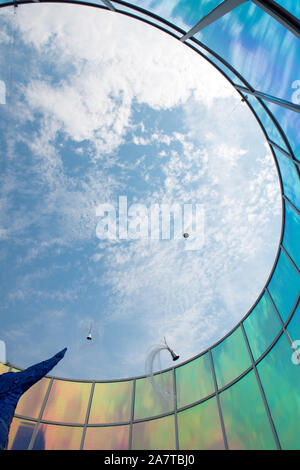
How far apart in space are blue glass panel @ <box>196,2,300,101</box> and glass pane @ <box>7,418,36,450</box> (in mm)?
12663

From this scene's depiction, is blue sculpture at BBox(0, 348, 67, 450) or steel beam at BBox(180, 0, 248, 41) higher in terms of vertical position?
steel beam at BBox(180, 0, 248, 41)

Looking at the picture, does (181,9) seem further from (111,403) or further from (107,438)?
(107,438)

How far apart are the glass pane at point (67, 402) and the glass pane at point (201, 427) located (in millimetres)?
3881

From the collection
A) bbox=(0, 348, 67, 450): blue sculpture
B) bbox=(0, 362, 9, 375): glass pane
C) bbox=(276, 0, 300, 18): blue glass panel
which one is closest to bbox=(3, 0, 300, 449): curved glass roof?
bbox=(276, 0, 300, 18): blue glass panel

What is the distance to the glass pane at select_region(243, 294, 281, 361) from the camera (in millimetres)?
7977

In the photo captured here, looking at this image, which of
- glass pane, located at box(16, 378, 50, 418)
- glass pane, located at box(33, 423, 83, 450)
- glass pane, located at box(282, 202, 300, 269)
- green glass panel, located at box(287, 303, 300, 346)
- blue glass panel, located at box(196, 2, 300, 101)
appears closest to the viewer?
blue glass panel, located at box(196, 2, 300, 101)

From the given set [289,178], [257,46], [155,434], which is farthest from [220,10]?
[155,434]

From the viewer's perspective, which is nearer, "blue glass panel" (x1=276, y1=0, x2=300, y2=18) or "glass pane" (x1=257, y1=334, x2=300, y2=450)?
"blue glass panel" (x1=276, y1=0, x2=300, y2=18)

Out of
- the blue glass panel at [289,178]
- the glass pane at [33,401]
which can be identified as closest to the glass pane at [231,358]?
the blue glass panel at [289,178]

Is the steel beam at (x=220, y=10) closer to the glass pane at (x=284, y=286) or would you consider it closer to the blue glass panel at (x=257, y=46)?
the blue glass panel at (x=257, y=46)

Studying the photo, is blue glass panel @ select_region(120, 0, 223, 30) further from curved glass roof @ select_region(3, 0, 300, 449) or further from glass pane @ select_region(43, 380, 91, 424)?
glass pane @ select_region(43, 380, 91, 424)

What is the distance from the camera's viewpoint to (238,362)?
28.9 feet

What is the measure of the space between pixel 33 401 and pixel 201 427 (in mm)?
6312

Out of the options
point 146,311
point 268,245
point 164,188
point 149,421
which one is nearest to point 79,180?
point 164,188
